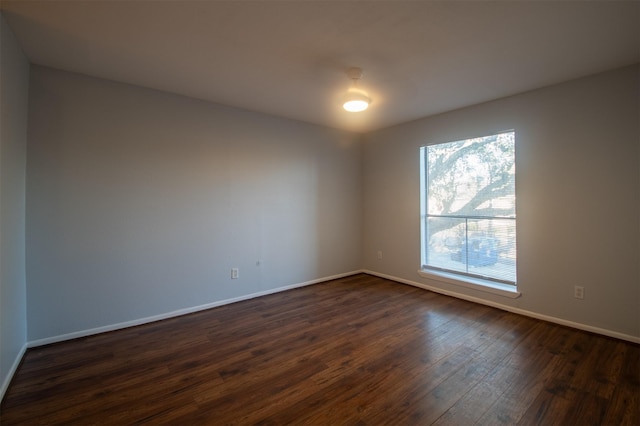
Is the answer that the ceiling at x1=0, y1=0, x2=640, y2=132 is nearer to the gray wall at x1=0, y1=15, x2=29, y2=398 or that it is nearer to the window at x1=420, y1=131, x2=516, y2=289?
the gray wall at x1=0, y1=15, x2=29, y2=398

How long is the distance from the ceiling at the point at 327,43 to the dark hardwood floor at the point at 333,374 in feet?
8.27

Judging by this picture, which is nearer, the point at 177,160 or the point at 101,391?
the point at 101,391

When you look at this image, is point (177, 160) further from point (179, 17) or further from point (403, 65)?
point (403, 65)

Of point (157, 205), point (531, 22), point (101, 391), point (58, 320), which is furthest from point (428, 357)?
point (58, 320)

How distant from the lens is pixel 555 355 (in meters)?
2.31

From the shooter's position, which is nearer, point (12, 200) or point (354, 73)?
point (12, 200)

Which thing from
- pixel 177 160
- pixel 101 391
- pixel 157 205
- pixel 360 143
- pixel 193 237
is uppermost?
pixel 360 143

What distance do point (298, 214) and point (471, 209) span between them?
7.88 feet

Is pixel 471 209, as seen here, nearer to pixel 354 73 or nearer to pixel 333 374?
pixel 354 73

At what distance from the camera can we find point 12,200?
210 centimetres

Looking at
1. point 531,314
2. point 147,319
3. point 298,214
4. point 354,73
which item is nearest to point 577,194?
point 531,314

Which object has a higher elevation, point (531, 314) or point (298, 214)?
point (298, 214)

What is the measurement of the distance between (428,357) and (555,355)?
1060 mm

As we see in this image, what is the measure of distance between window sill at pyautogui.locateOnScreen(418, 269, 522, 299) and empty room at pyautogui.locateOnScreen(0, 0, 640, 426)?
0.03 meters
